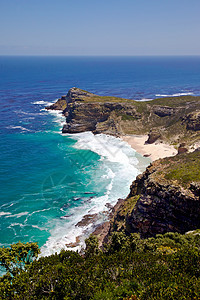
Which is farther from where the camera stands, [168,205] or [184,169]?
[184,169]

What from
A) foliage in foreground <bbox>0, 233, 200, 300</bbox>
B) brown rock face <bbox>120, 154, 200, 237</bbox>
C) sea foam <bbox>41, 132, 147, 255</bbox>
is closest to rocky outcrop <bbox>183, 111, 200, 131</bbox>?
sea foam <bbox>41, 132, 147, 255</bbox>

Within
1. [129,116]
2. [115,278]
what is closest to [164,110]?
[129,116]

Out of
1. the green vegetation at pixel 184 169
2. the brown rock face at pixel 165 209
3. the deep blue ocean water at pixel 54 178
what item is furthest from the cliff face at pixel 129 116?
the brown rock face at pixel 165 209

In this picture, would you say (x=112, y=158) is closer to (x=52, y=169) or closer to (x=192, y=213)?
(x=52, y=169)

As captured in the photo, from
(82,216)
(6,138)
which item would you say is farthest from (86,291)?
(6,138)

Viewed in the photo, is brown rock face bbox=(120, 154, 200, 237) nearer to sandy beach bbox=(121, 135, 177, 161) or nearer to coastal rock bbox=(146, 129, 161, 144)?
sandy beach bbox=(121, 135, 177, 161)

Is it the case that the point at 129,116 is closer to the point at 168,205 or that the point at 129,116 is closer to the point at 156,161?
the point at 156,161
